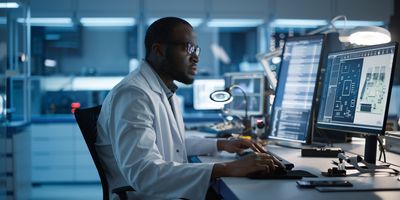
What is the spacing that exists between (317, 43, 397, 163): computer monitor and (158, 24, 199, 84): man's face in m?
0.57

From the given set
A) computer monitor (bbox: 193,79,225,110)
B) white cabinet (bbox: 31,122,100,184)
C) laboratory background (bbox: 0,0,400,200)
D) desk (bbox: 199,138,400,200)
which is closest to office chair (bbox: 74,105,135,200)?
desk (bbox: 199,138,400,200)

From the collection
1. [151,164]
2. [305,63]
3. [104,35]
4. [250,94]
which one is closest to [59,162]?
[104,35]

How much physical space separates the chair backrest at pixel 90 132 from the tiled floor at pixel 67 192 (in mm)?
2622

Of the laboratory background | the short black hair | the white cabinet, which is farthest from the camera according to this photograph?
the white cabinet

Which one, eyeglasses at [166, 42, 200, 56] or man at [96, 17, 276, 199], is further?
eyeglasses at [166, 42, 200, 56]

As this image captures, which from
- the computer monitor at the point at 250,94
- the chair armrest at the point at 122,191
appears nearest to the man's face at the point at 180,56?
the chair armrest at the point at 122,191

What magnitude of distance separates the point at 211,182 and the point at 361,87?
→ 65 centimetres

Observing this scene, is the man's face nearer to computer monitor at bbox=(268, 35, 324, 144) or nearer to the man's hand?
the man's hand

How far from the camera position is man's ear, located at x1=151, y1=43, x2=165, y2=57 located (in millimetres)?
1628

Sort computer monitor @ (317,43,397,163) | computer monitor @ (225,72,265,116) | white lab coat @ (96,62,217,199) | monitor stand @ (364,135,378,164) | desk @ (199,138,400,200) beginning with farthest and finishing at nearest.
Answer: computer monitor @ (225,72,265,116)
monitor stand @ (364,135,378,164)
computer monitor @ (317,43,397,163)
white lab coat @ (96,62,217,199)
desk @ (199,138,400,200)

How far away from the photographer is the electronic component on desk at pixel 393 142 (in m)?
1.85

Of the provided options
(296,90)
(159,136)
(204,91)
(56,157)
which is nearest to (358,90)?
(296,90)

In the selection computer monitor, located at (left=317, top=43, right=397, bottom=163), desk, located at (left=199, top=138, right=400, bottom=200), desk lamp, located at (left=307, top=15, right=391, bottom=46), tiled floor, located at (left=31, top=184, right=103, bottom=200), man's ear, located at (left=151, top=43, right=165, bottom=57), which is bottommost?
tiled floor, located at (left=31, top=184, right=103, bottom=200)

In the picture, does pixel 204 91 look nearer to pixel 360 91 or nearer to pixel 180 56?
pixel 180 56
